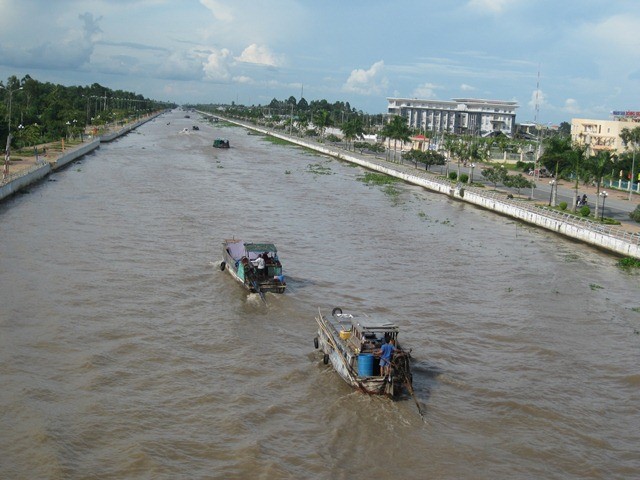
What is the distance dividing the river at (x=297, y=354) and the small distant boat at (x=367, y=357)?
464 mm

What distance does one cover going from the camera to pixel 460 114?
154 meters

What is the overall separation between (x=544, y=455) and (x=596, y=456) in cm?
114

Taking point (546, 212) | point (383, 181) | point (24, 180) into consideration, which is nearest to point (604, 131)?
point (383, 181)

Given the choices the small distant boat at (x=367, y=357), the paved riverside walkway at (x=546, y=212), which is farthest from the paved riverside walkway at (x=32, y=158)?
the paved riverside walkway at (x=546, y=212)

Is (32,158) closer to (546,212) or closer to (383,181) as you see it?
(383,181)

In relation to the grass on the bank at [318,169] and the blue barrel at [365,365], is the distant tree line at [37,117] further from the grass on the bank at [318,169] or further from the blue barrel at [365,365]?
the blue barrel at [365,365]

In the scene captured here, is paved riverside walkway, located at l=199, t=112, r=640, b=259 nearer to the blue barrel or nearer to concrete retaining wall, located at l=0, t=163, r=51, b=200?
the blue barrel

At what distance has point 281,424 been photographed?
1462cm

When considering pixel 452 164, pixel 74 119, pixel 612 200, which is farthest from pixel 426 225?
pixel 74 119

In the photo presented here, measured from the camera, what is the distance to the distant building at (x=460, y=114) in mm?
152125

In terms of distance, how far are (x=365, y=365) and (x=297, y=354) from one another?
3.38m

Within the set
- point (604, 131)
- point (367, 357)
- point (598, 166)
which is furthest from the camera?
point (604, 131)

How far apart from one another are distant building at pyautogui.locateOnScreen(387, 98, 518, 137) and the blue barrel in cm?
13903

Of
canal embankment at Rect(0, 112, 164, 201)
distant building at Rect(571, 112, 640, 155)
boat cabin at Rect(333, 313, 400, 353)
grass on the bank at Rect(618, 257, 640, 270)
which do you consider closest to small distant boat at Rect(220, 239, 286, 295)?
boat cabin at Rect(333, 313, 400, 353)
